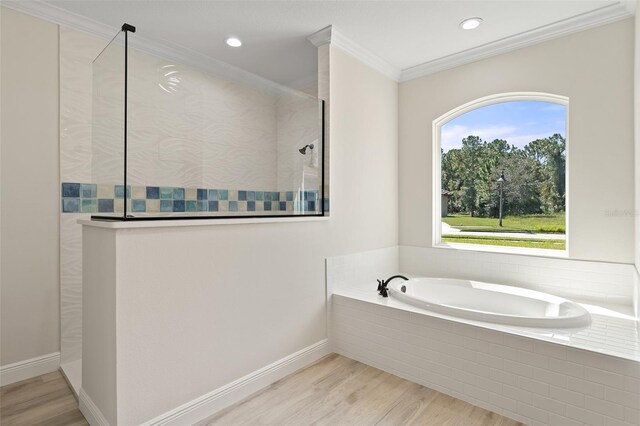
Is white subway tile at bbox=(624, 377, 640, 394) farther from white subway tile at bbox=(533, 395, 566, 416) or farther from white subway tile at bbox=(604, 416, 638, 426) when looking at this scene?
white subway tile at bbox=(533, 395, 566, 416)

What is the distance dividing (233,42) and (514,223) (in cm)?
298

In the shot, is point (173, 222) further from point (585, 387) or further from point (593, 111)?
point (593, 111)

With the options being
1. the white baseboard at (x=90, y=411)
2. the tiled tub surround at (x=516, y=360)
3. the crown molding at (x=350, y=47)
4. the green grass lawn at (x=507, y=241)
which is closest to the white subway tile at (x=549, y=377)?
the tiled tub surround at (x=516, y=360)

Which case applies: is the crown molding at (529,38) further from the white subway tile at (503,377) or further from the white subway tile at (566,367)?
the white subway tile at (503,377)

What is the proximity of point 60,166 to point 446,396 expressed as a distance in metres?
3.06

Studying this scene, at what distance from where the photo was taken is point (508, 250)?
10.2 ft

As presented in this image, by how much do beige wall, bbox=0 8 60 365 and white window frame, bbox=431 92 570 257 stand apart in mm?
3247

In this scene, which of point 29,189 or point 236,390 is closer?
point 236,390

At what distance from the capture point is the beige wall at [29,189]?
2.21 metres

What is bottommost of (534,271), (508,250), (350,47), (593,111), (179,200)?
(534,271)

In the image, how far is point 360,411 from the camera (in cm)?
198

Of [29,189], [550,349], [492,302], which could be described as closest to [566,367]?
[550,349]

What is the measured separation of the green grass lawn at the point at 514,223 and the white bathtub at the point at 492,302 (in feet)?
1.91

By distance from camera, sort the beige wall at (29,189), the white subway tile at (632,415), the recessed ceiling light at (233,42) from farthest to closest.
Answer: the recessed ceiling light at (233,42) < the beige wall at (29,189) < the white subway tile at (632,415)
